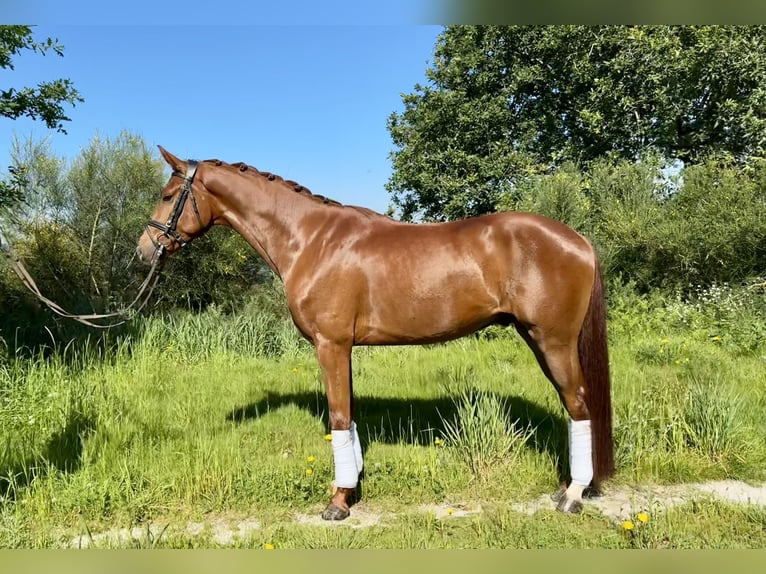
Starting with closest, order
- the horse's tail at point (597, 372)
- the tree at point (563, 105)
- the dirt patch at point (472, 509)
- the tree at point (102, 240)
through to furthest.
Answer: the dirt patch at point (472, 509) < the horse's tail at point (597, 372) < the tree at point (102, 240) < the tree at point (563, 105)

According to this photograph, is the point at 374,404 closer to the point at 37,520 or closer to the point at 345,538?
the point at 345,538

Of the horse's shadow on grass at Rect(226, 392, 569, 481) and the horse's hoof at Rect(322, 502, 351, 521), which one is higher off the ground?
the horse's shadow on grass at Rect(226, 392, 569, 481)

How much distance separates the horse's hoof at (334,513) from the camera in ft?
9.62

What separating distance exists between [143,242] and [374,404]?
2.75 m

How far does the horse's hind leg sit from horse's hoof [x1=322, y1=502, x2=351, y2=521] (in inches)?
54.0

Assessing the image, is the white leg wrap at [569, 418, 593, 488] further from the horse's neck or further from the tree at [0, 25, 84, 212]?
the tree at [0, 25, 84, 212]

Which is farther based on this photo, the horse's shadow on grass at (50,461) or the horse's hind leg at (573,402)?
the horse's shadow on grass at (50,461)

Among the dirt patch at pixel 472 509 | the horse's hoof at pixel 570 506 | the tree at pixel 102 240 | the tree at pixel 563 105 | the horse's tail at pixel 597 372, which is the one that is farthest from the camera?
the tree at pixel 563 105

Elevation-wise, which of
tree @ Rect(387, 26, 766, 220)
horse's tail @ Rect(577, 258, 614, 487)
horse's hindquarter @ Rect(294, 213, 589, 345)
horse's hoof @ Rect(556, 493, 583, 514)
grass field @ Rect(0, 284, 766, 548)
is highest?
tree @ Rect(387, 26, 766, 220)

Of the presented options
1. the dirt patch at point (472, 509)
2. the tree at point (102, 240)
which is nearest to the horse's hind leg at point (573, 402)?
the dirt patch at point (472, 509)

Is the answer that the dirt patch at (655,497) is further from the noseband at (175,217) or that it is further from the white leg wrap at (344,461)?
the noseband at (175,217)

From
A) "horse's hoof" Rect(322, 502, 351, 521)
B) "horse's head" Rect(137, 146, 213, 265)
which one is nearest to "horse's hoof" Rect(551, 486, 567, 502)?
"horse's hoof" Rect(322, 502, 351, 521)

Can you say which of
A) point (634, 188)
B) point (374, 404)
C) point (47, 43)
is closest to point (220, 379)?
point (374, 404)

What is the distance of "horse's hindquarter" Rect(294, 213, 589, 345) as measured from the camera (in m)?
2.93
